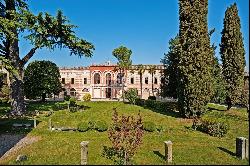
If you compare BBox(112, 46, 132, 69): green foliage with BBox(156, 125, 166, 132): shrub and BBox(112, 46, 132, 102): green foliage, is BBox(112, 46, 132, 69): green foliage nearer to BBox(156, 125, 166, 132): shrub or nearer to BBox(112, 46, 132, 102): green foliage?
BBox(112, 46, 132, 102): green foliage

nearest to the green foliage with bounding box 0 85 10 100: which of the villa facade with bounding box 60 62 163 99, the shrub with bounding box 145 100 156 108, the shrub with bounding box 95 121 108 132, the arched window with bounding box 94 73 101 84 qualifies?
the villa facade with bounding box 60 62 163 99

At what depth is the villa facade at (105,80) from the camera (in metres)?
70.7

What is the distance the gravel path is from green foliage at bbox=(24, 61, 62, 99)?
22319 mm

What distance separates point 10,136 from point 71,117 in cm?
784

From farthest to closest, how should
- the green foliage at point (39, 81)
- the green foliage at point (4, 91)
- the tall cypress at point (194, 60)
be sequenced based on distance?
the green foliage at point (4, 91) → the green foliage at point (39, 81) → the tall cypress at point (194, 60)

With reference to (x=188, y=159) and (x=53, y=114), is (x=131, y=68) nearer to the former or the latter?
(x=53, y=114)

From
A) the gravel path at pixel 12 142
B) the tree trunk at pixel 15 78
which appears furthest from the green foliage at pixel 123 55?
the gravel path at pixel 12 142

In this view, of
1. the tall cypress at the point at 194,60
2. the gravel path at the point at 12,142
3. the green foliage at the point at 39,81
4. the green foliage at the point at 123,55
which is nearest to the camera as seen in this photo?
the gravel path at the point at 12,142

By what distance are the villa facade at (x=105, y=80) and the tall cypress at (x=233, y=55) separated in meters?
34.6

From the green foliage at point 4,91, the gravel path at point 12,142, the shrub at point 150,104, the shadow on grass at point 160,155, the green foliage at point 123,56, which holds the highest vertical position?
the green foliage at point 123,56

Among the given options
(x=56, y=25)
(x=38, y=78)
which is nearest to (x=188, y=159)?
(x=56, y=25)

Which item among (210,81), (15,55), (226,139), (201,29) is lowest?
(226,139)

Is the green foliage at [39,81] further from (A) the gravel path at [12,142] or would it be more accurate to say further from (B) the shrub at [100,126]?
(B) the shrub at [100,126]

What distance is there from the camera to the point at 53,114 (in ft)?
105
